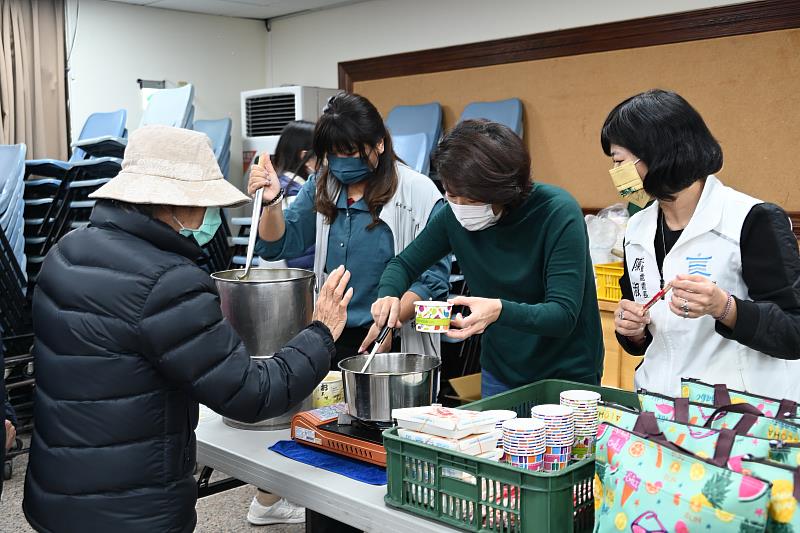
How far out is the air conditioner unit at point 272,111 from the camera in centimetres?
694

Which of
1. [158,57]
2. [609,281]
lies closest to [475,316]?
[609,281]

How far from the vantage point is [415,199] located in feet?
8.24

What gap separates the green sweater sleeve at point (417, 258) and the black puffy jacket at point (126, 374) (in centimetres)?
68

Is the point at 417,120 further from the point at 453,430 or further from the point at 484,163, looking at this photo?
the point at 453,430

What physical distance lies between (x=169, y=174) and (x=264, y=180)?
0.79 m

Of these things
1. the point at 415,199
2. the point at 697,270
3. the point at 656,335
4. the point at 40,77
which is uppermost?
the point at 40,77

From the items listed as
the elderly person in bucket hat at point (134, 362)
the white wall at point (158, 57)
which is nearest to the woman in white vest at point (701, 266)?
Answer: the elderly person in bucket hat at point (134, 362)

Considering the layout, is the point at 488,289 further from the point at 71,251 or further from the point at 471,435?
the point at 71,251

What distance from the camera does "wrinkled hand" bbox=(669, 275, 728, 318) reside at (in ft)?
5.27

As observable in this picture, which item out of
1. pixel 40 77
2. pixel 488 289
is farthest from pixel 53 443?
pixel 40 77

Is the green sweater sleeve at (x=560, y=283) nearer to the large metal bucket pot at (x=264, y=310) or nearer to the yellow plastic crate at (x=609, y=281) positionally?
the large metal bucket pot at (x=264, y=310)

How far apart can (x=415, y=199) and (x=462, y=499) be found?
1.25 metres

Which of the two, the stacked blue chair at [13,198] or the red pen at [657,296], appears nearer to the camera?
the red pen at [657,296]

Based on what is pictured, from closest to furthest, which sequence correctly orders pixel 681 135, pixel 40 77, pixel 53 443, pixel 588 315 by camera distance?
pixel 53 443 < pixel 681 135 < pixel 588 315 < pixel 40 77
